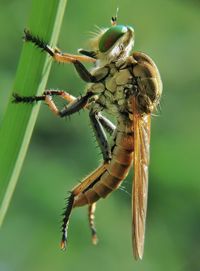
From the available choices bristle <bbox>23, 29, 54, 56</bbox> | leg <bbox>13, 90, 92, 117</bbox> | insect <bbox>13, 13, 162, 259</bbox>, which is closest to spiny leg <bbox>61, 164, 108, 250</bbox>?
insect <bbox>13, 13, 162, 259</bbox>

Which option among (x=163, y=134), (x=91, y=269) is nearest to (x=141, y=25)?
(x=163, y=134)

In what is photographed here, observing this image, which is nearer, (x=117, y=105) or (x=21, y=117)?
(x=21, y=117)

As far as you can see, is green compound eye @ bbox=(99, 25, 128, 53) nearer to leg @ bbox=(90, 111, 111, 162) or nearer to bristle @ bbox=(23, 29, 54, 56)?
leg @ bbox=(90, 111, 111, 162)

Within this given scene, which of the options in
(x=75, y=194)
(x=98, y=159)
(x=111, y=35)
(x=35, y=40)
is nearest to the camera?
(x=35, y=40)

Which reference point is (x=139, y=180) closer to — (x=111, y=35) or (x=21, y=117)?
(x=111, y=35)

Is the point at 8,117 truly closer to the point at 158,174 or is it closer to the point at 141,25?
the point at 158,174

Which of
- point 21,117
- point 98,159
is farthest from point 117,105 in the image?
point 98,159

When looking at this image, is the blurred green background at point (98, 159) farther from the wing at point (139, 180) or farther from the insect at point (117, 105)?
the wing at point (139, 180)
